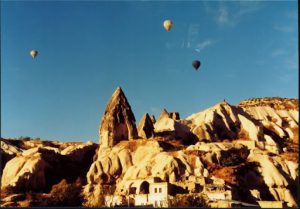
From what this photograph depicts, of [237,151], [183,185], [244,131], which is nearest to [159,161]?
[183,185]

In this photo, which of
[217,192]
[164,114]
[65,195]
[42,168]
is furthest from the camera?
[164,114]

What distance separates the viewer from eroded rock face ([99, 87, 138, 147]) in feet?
233

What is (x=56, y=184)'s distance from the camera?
62125mm

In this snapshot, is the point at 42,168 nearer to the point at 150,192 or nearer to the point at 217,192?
the point at 150,192

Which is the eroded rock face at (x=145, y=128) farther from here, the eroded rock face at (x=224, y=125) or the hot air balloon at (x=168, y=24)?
the hot air balloon at (x=168, y=24)

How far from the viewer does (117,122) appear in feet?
238

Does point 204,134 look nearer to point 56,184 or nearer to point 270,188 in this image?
point 270,188

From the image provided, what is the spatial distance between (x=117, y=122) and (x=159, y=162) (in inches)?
699

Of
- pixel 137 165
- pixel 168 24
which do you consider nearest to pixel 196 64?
pixel 168 24

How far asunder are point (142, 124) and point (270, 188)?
28.8 m

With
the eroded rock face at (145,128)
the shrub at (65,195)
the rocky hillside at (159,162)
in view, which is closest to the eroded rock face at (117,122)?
the rocky hillside at (159,162)

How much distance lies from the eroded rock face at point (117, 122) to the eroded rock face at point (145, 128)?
13.8 ft

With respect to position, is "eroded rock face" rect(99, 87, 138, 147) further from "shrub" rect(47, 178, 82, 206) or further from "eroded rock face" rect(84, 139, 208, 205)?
"shrub" rect(47, 178, 82, 206)

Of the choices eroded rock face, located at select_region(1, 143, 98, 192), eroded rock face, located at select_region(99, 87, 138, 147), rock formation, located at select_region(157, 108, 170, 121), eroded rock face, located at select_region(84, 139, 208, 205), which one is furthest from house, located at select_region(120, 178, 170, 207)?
rock formation, located at select_region(157, 108, 170, 121)
